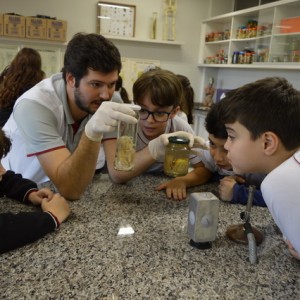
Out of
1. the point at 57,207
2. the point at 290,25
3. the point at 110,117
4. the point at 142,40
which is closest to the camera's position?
the point at 57,207

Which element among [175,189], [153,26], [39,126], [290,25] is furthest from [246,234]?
[153,26]

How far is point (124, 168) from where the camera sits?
0.94m

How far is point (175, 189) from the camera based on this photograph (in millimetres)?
1086

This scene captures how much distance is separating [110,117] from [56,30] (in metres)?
3.09

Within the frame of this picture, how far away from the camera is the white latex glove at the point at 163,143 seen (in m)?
1.15

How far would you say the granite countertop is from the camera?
1.91 feet

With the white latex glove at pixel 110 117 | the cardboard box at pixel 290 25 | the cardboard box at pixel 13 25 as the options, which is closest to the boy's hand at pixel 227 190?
the white latex glove at pixel 110 117

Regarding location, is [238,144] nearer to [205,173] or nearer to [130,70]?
[205,173]

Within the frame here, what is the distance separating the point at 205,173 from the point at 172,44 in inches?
133

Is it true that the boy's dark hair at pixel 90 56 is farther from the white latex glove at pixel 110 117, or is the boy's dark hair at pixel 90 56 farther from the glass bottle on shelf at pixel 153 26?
the glass bottle on shelf at pixel 153 26

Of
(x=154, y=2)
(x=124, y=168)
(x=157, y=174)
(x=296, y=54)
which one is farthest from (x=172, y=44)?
(x=124, y=168)

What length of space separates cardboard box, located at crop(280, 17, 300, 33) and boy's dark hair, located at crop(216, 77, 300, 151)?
98.6 inches

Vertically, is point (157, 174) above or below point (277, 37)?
below

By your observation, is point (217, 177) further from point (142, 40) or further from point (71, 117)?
point (142, 40)
